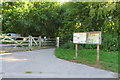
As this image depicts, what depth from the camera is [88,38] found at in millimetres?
6488

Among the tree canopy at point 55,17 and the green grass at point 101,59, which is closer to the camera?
the green grass at point 101,59

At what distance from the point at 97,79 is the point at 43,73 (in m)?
2.01

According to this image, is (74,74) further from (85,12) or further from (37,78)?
(85,12)

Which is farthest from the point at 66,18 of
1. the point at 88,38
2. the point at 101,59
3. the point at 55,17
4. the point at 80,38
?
the point at 101,59

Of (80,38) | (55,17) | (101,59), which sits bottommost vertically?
(101,59)

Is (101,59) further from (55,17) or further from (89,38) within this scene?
(55,17)

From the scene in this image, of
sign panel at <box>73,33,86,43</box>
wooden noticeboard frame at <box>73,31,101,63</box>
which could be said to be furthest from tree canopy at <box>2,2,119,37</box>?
wooden noticeboard frame at <box>73,31,101,63</box>

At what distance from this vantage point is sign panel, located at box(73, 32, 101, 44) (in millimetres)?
5884

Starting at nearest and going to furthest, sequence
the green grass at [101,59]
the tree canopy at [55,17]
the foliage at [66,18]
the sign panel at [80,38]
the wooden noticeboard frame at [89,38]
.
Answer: the green grass at [101,59] → the wooden noticeboard frame at [89,38] → the sign panel at [80,38] → the foliage at [66,18] → the tree canopy at [55,17]

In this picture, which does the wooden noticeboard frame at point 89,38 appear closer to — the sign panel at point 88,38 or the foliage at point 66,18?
the sign panel at point 88,38

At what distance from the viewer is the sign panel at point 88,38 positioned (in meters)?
5.88

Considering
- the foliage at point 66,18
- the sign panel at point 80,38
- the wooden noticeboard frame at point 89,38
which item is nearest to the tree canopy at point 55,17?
the foliage at point 66,18

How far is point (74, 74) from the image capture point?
4.25 m

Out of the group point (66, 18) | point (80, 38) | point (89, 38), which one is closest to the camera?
point (89, 38)
